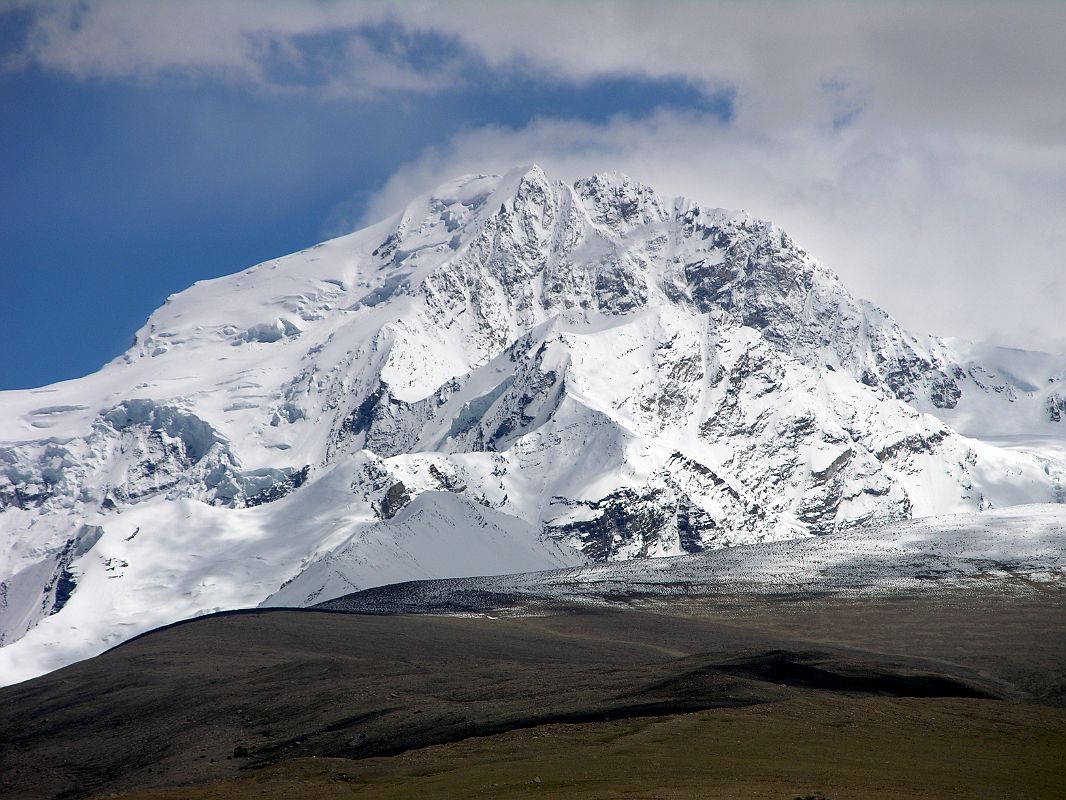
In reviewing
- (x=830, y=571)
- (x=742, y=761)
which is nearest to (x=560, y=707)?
(x=742, y=761)

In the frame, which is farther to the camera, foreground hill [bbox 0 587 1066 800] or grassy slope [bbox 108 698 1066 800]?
foreground hill [bbox 0 587 1066 800]

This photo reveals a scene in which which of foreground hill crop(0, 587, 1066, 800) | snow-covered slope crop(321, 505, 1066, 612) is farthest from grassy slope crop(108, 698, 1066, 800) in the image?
snow-covered slope crop(321, 505, 1066, 612)

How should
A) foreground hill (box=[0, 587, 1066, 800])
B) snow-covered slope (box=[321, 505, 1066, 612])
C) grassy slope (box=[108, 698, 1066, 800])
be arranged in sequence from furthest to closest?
snow-covered slope (box=[321, 505, 1066, 612]) → foreground hill (box=[0, 587, 1066, 800]) → grassy slope (box=[108, 698, 1066, 800])

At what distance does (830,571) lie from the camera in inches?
5561

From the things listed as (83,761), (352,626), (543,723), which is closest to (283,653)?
(352,626)

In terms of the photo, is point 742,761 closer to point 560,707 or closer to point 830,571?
point 560,707

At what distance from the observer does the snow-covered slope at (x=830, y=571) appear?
13162cm

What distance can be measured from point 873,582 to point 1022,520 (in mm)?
33260

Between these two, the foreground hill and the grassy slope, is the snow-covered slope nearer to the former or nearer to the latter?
the foreground hill

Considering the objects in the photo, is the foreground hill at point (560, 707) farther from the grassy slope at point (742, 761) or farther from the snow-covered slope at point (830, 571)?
the snow-covered slope at point (830, 571)

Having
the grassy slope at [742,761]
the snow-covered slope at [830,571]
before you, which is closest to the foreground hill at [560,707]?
the grassy slope at [742,761]

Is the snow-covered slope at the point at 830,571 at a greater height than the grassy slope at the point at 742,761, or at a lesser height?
greater

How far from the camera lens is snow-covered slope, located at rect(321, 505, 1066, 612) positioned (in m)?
132

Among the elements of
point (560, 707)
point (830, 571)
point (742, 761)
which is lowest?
point (742, 761)
